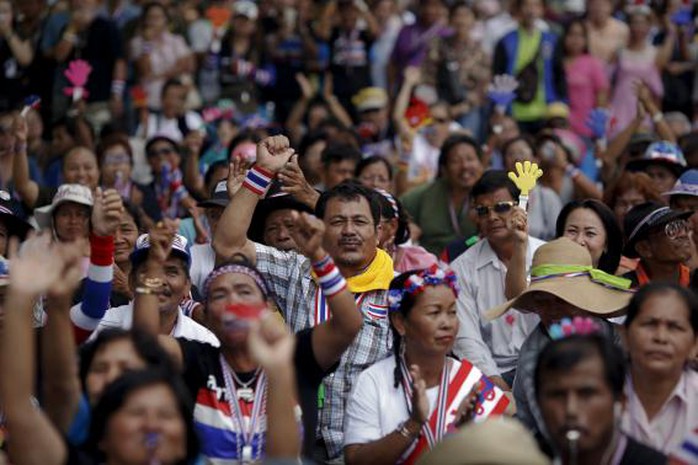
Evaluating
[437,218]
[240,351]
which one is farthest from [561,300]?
[437,218]

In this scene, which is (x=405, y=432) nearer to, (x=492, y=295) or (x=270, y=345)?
(x=270, y=345)

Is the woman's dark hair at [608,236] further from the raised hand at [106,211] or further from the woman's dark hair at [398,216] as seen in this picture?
the raised hand at [106,211]

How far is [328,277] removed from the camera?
6.05m

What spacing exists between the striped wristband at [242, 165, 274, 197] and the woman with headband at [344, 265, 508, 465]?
2.92 ft

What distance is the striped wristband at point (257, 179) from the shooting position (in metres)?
7.08

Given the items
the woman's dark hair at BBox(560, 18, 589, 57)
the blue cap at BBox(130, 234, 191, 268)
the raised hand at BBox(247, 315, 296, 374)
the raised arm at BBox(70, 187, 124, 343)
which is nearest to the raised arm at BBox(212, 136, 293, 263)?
the blue cap at BBox(130, 234, 191, 268)

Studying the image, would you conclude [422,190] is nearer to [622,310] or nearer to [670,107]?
[622,310]

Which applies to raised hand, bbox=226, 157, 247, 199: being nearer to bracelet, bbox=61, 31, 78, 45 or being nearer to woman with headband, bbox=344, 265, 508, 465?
woman with headband, bbox=344, 265, 508, 465

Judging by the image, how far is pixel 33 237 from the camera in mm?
5559

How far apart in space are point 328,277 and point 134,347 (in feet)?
3.03

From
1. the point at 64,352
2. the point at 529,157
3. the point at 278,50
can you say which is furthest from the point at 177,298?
the point at 278,50

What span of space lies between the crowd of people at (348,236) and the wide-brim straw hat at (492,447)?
1 centimetres

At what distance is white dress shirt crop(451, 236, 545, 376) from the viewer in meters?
7.85

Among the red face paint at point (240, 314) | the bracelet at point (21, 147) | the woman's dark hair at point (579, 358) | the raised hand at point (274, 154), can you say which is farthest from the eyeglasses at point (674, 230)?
the bracelet at point (21, 147)
